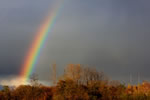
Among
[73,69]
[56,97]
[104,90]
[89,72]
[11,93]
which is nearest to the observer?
[56,97]

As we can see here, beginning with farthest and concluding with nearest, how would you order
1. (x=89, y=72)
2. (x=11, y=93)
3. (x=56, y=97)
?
(x=89, y=72) → (x=11, y=93) → (x=56, y=97)

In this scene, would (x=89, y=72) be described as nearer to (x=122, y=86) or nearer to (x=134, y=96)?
(x=122, y=86)

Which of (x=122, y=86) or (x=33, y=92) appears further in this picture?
(x=122, y=86)

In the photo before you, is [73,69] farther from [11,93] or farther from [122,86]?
[11,93]

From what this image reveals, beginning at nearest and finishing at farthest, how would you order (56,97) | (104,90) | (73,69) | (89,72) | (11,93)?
(56,97) < (11,93) < (104,90) < (73,69) < (89,72)

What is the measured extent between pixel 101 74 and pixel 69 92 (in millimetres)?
13506

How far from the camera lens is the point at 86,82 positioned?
141 ft

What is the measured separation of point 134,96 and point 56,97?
1086 cm

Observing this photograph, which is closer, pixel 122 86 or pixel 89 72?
pixel 122 86

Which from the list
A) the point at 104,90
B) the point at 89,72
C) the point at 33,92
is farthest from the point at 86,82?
the point at 33,92

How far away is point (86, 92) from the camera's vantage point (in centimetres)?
3538

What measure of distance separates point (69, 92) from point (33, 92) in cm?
492

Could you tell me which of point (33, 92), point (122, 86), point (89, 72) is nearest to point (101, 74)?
point (89, 72)

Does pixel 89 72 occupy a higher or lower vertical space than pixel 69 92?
higher
